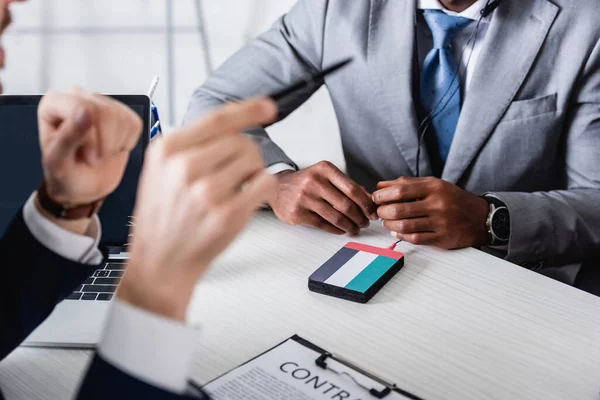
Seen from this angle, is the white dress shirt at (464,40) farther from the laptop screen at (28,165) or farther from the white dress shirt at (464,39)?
the laptop screen at (28,165)

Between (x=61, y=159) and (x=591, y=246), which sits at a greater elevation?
(x=61, y=159)

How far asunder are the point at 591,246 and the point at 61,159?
3.18 feet

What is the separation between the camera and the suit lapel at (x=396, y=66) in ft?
4.37

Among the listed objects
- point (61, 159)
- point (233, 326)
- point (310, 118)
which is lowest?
point (310, 118)

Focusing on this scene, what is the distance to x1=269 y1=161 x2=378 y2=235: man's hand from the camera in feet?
3.46

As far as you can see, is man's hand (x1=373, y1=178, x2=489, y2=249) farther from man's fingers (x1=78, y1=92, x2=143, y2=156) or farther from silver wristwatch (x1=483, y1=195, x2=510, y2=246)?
man's fingers (x1=78, y1=92, x2=143, y2=156)

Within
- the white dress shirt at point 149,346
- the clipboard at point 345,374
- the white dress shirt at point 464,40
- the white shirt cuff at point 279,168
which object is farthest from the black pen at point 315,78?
the white dress shirt at point 149,346

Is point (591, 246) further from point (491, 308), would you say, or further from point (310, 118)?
point (310, 118)

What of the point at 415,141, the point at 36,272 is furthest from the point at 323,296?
the point at 415,141

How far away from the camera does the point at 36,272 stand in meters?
0.69

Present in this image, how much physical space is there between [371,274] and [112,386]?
19.6 inches

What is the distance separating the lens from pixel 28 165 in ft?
3.41

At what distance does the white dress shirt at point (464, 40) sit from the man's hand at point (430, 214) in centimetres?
34

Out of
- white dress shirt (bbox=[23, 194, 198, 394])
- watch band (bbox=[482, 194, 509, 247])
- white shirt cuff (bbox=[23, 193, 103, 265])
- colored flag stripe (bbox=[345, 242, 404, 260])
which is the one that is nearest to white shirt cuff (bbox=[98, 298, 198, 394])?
white dress shirt (bbox=[23, 194, 198, 394])
